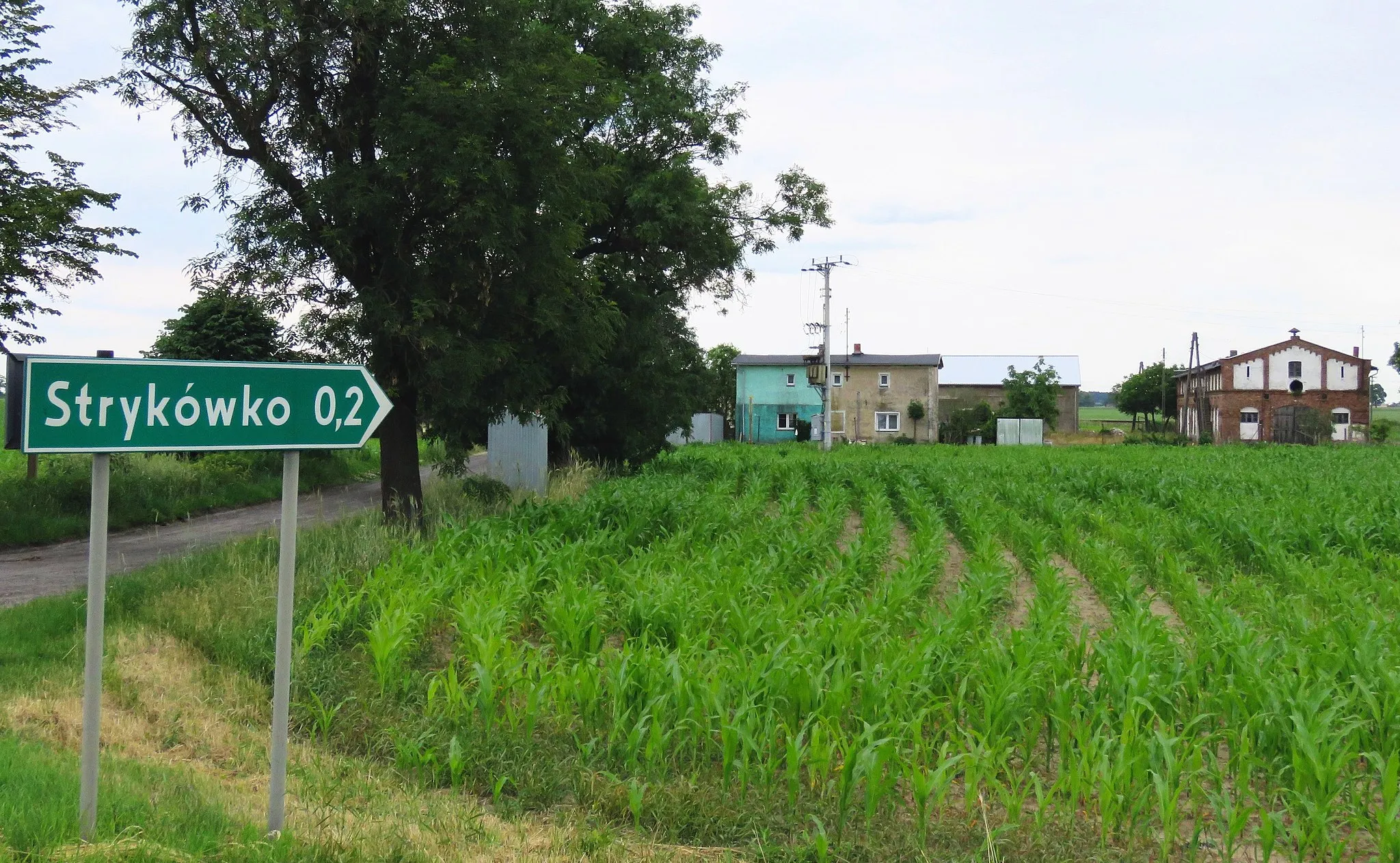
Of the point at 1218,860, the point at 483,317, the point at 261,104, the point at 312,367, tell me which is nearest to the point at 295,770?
the point at 312,367

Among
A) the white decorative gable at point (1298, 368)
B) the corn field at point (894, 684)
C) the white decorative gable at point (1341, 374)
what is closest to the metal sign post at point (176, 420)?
the corn field at point (894, 684)

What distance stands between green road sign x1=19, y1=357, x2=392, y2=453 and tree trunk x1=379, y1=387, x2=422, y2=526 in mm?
10405

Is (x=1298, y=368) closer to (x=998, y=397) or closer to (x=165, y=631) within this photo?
(x=998, y=397)

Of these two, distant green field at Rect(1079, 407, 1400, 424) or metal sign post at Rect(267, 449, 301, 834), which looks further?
distant green field at Rect(1079, 407, 1400, 424)

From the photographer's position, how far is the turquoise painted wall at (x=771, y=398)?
Answer: 217 feet

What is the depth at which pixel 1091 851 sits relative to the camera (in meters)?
4.38

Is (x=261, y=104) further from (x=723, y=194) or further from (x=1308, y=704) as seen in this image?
(x=1308, y=704)

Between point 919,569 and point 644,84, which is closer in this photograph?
point 919,569

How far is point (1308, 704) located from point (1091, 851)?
5.33 feet

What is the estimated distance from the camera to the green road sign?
11.5 ft

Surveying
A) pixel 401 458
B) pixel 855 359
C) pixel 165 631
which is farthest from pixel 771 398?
pixel 165 631

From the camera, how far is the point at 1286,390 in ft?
201

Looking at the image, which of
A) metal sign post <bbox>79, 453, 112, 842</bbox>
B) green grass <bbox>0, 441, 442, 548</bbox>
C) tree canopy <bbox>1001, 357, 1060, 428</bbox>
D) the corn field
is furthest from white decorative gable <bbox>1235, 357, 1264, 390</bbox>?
metal sign post <bbox>79, 453, 112, 842</bbox>

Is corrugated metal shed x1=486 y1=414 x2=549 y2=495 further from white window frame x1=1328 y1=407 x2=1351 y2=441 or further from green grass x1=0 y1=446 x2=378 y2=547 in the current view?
white window frame x1=1328 y1=407 x2=1351 y2=441
